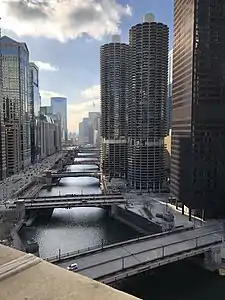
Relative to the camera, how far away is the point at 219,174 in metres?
62.4

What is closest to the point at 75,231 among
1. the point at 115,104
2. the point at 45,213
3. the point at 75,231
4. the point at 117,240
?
the point at 75,231

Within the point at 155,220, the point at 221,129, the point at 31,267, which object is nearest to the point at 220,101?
the point at 221,129

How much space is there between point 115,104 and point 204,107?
65.1 meters

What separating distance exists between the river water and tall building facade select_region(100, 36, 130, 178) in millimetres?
38050

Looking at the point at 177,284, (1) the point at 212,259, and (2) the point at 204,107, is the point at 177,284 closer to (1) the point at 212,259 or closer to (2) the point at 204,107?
(1) the point at 212,259

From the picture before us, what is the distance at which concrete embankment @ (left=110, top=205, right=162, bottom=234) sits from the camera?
200 ft

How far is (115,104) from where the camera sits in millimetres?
123562

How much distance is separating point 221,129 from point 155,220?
796 inches

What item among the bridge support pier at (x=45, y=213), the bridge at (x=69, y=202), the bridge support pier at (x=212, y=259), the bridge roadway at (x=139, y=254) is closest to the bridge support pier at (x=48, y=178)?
the bridge at (x=69, y=202)

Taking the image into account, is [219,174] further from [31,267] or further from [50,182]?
[50,182]

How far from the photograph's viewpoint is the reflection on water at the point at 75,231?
56275 millimetres

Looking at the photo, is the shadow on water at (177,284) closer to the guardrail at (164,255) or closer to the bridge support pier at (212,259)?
the bridge support pier at (212,259)

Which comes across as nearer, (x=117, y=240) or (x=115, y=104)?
(x=117, y=240)

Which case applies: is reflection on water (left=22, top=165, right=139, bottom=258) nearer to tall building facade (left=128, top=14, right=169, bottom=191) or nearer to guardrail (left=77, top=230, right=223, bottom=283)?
guardrail (left=77, top=230, right=223, bottom=283)
